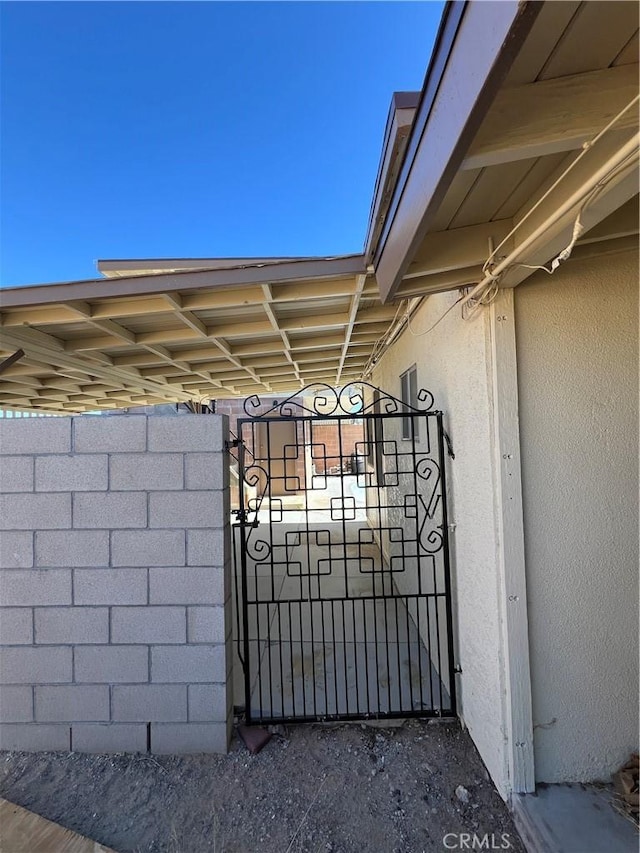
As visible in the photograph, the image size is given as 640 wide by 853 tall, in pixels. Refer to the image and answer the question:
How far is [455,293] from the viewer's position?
2.14 m

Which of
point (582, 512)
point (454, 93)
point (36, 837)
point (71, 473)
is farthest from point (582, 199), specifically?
point (36, 837)

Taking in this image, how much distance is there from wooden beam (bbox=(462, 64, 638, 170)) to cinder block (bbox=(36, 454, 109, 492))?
2219mm

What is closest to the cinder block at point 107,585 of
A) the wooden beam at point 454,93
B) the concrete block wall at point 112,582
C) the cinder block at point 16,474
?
the concrete block wall at point 112,582

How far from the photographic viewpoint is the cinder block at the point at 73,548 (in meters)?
2.13

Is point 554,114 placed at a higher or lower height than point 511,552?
higher

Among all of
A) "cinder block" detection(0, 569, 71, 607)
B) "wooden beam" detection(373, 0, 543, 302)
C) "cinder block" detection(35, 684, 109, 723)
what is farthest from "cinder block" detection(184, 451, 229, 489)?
"wooden beam" detection(373, 0, 543, 302)

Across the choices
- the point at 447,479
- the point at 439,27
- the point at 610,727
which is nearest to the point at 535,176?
the point at 439,27

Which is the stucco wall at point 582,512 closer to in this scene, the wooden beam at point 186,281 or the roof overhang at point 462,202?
the roof overhang at point 462,202

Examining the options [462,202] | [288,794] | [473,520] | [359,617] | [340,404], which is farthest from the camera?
[359,617]

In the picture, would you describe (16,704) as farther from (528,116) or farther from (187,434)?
(528,116)

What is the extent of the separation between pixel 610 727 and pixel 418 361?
7.84 feet

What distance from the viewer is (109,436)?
2.15 m

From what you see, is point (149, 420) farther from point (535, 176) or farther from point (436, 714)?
point (436, 714)

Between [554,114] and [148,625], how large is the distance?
2.69 metres
